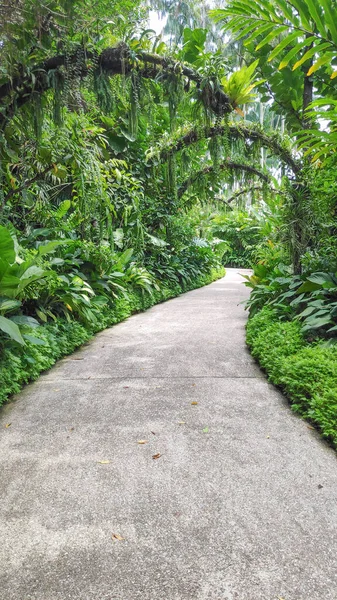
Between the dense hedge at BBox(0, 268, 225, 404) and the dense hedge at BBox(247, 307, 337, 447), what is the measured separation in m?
1.98

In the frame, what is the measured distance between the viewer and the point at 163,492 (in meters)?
1.72

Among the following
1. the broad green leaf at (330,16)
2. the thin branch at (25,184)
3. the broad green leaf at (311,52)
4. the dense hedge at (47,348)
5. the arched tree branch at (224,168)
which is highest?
the arched tree branch at (224,168)

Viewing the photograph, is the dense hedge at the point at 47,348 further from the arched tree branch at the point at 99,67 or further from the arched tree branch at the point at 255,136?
the arched tree branch at the point at 255,136

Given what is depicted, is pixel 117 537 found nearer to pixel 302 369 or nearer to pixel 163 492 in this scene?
pixel 163 492

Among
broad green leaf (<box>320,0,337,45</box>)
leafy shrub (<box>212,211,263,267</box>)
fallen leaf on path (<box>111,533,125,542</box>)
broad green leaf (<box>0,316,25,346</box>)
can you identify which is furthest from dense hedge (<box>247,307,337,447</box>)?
leafy shrub (<box>212,211,263,267</box>)

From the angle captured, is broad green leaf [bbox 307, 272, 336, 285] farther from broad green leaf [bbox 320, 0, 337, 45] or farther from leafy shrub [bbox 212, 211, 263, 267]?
leafy shrub [bbox 212, 211, 263, 267]

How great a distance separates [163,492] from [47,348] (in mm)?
2076

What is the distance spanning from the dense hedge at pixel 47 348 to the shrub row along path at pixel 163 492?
143 millimetres

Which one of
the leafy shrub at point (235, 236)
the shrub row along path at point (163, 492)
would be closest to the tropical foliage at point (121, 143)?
the shrub row along path at point (163, 492)

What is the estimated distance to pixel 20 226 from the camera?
4.95 meters

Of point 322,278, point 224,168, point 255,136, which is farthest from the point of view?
point 224,168

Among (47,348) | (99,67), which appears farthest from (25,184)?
(47,348)

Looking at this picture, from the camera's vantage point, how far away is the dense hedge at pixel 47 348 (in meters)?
2.77

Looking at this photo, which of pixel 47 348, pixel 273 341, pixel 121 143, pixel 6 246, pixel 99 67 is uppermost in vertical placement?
pixel 121 143
